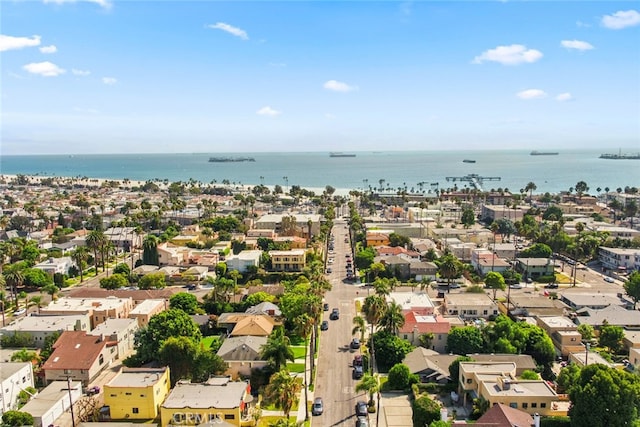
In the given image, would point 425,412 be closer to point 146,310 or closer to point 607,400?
point 607,400

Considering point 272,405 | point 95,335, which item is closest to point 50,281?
point 95,335

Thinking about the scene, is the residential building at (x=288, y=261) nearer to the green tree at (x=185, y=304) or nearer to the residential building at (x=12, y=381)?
the green tree at (x=185, y=304)

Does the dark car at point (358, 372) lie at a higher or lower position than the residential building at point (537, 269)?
lower

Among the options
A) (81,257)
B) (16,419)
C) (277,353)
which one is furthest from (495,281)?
(81,257)

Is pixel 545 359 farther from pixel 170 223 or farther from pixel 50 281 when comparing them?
pixel 170 223

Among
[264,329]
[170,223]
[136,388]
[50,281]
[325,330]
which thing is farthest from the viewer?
[170,223]

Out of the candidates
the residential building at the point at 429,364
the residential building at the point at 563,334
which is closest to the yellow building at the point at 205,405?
the residential building at the point at 429,364

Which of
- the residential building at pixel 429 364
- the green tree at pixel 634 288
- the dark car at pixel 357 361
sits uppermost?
the green tree at pixel 634 288
